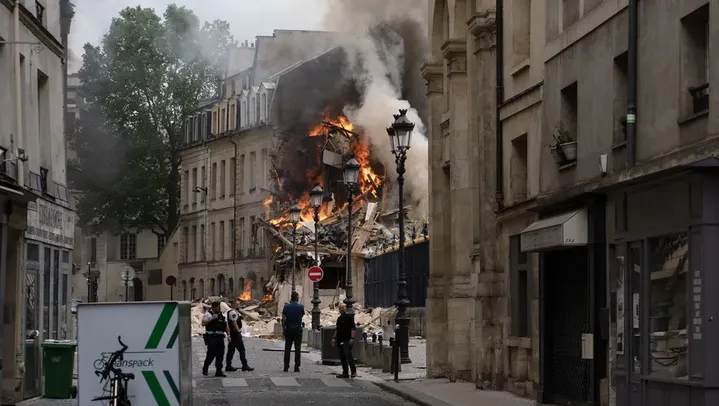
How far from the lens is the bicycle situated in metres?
16.7

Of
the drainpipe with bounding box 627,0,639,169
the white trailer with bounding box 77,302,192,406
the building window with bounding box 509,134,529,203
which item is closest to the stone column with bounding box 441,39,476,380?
the building window with bounding box 509,134,529,203

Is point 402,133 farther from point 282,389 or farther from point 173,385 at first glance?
point 173,385

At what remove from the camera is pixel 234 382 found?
2964 cm

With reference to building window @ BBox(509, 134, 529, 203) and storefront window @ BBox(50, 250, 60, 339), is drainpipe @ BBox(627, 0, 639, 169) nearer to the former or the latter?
building window @ BBox(509, 134, 529, 203)

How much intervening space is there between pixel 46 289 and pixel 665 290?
13182mm

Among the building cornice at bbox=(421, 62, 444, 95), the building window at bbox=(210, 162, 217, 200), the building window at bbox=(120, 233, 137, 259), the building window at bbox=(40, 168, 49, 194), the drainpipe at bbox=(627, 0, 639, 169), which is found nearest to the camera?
the drainpipe at bbox=(627, 0, 639, 169)

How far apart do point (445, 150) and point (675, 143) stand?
1464 centimetres

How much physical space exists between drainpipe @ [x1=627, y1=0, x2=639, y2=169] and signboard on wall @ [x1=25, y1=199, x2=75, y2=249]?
10674 mm

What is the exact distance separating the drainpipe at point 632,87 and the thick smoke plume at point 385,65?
185 ft

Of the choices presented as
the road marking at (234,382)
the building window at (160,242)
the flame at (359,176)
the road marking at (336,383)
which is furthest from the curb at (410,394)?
the building window at (160,242)

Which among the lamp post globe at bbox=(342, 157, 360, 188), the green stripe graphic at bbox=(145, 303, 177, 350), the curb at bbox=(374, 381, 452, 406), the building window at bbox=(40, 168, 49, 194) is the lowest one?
the curb at bbox=(374, 381, 452, 406)

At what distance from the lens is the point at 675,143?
55.2 feet

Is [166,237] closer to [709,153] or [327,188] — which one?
[327,188]

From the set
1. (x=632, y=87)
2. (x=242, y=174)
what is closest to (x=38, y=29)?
(x=632, y=87)
